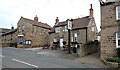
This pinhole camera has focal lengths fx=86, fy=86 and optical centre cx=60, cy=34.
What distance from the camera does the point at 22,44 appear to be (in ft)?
79.1

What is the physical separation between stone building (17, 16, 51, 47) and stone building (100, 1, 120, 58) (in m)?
18.9

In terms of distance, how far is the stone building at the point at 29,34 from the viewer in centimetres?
2409

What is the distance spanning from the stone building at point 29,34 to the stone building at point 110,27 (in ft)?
62.1

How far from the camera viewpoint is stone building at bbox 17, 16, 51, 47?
24.1m

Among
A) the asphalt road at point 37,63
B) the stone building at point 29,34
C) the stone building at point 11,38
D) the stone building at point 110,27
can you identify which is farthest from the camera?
the stone building at point 11,38

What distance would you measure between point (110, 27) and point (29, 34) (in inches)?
809

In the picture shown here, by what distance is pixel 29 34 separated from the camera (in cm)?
2441

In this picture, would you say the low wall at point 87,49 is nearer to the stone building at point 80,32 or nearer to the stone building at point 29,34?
the stone building at point 80,32

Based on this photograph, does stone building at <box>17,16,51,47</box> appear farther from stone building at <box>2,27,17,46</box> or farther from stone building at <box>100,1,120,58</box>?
stone building at <box>100,1,120,58</box>

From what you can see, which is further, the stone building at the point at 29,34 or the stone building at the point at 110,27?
the stone building at the point at 29,34

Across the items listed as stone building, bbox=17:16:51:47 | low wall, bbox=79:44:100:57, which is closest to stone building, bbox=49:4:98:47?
low wall, bbox=79:44:100:57

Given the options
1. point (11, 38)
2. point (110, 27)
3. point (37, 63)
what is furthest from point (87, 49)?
point (11, 38)

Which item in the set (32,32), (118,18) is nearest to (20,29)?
(32,32)

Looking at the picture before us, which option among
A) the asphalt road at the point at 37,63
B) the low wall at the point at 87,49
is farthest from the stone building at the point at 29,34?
the low wall at the point at 87,49
